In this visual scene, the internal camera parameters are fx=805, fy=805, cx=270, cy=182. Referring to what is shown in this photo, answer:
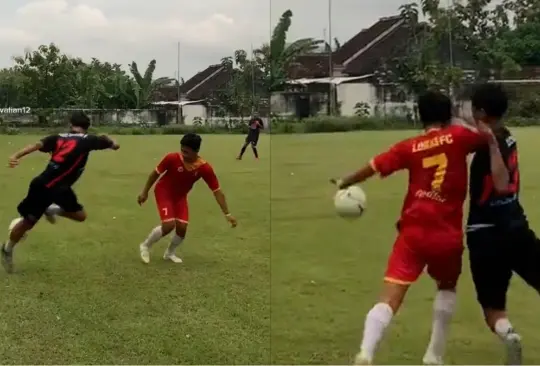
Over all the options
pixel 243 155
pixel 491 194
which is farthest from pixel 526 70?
pixel 243 155

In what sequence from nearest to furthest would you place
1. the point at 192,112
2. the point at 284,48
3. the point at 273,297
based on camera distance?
the point at 284,48 → the point at 273,297 → the point at 192,112

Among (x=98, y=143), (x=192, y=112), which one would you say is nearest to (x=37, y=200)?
(x=98, y=143)

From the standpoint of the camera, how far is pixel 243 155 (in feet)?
70.9

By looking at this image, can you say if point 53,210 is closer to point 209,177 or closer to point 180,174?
point 180,174

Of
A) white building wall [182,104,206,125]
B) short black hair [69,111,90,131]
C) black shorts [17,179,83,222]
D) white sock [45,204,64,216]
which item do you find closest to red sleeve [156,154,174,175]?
short black hair [69,111,90,131]

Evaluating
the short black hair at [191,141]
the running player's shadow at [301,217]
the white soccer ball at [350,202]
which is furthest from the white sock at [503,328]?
the short black hair at [191,141]

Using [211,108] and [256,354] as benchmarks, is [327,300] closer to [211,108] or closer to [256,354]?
[256,354]

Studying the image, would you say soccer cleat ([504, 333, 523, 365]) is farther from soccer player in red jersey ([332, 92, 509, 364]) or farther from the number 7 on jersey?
the number 7 on jersey

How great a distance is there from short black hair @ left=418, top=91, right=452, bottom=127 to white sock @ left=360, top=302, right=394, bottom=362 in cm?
93

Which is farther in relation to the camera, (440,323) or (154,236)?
(154,236)

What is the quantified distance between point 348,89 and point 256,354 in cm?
160

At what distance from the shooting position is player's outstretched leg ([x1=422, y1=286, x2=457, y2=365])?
404 cm

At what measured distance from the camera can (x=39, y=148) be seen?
6.74 meters

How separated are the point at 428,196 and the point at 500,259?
1.68 ft
